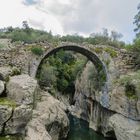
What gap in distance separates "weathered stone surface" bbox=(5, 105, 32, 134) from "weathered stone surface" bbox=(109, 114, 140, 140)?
274 inches

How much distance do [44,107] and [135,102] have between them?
212 inches

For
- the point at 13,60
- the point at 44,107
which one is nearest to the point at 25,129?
the point at 44,107

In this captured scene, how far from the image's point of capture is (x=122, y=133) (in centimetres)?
1773

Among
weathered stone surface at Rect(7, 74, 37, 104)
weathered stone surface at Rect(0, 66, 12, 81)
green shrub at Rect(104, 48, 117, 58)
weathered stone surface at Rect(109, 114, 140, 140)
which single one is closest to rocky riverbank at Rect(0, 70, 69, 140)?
weathered stone surface at Rect(7, 74, 37, 104)

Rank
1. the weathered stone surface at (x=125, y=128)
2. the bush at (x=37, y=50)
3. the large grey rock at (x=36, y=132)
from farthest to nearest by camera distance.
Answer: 1. the bush at (x=37, y=50)
2. the weathered stone surface at (x=125, y=128)
3. the large grey rock at (x=36, y=132)

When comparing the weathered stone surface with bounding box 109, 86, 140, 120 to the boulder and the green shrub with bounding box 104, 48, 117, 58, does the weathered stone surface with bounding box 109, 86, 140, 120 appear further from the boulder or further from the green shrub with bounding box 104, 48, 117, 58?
the boulder

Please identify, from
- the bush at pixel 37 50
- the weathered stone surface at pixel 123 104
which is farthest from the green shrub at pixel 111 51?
the bush at pixel 37 50

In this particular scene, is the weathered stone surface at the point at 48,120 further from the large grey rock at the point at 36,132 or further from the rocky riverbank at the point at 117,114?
the rocky riverbank at the point at 117,114

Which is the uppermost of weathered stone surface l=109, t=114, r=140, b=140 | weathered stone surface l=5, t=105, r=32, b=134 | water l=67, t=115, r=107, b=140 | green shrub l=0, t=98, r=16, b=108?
green shrub l=0, t=98, r=16, b=108

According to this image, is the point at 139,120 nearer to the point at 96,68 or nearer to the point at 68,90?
the point at 96,68

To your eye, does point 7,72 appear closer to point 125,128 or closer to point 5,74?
point 5,74

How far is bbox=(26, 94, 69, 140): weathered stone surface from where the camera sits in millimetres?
13448

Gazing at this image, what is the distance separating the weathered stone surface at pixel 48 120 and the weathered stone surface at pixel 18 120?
0.66 metres

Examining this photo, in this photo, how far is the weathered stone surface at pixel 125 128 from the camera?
17.0m
